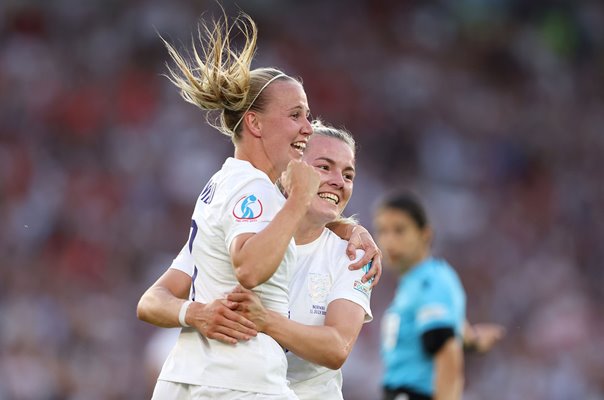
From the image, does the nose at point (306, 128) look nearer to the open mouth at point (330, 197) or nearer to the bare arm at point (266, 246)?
the open mouth at point (330, 197)

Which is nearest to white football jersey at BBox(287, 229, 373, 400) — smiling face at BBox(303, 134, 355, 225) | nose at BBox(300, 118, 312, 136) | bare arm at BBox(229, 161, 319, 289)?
smiling face at BBox(303, 134, 355, 225)

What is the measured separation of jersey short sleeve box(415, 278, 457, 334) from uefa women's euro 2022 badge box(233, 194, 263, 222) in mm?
3069

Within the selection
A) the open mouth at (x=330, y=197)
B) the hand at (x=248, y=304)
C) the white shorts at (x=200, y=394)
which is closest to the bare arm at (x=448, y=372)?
the open mouth at (x=330, y=197)

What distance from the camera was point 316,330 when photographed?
3.88 m

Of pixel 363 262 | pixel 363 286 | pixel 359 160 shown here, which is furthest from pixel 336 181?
pixel 359 160

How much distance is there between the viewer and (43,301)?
1191cm

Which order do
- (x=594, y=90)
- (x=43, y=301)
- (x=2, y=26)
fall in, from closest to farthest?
(x=43, y=301) → (x=2, y=26) → (x=594, y=90)

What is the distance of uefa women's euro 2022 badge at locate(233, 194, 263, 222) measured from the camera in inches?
140

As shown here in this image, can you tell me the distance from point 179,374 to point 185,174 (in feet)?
33.7

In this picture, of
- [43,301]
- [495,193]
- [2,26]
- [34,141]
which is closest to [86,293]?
[43,301]

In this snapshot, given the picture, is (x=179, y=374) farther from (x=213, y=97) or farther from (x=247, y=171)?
(x=213, y=97)

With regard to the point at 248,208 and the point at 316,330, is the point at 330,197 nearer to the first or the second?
Answer: the point at 316,330

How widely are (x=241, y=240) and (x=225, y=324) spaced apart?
1.00ft

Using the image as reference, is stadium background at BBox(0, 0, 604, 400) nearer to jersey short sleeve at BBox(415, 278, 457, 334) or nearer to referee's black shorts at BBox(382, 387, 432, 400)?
referee's black shorts at BBox(382, 387, 432, 400)
